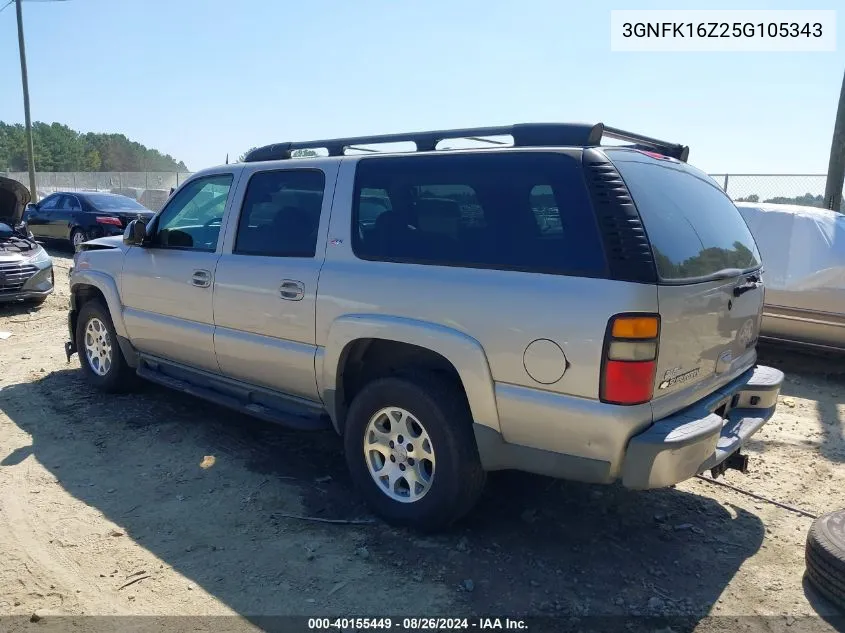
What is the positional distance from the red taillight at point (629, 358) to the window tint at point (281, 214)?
1923 mm

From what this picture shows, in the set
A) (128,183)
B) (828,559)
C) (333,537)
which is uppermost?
(128,183)

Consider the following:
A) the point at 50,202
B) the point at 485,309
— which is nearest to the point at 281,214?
the point at 485,309

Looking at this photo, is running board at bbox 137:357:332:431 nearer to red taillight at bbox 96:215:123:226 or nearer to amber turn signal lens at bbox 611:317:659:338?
amber turn signal lens at bbox 611:317:659:338

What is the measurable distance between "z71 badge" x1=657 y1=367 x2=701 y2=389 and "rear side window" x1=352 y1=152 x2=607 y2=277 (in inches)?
22.5

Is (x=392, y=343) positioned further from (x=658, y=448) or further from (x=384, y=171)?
(x=658, y=448)

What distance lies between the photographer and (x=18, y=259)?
9.26 metres

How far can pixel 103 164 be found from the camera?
324 feet

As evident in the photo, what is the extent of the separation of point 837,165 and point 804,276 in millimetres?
3939

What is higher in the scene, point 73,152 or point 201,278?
point 73,152

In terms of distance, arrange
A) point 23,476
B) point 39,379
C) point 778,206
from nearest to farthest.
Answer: point 23,476
point 39,379
point 778,206

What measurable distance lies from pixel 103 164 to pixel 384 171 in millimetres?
108949

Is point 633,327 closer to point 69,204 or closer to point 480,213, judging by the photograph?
point 480,213

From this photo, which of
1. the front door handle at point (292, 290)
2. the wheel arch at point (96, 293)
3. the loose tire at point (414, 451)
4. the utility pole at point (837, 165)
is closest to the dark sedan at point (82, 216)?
the wheel arch at point (96, 293)

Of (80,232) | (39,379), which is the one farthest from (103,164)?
(39,379)
